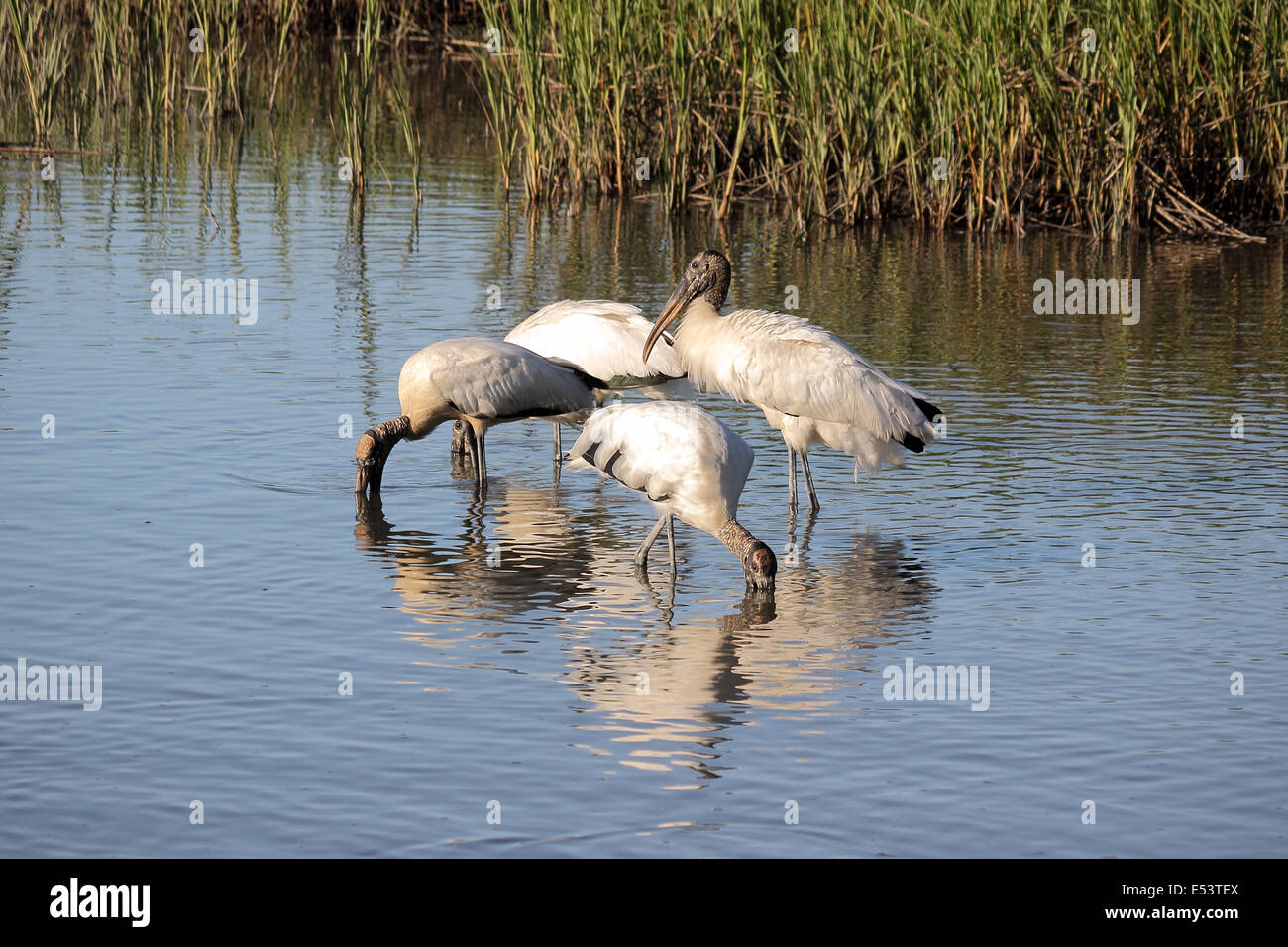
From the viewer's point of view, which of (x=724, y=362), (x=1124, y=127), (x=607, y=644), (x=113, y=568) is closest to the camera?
(x=607, y=644)

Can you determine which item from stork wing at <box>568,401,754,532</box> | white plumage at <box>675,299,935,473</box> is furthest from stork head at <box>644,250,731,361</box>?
stork wing at <box>568,401,754,532</box>

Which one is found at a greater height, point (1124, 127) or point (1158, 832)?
point (1124, 127)

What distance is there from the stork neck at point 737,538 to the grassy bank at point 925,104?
9.04 m

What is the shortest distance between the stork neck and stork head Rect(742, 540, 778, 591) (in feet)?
0.08

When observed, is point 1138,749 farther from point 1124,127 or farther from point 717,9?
point 717,9

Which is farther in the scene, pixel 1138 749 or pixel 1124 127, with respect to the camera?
pixel 1124 127

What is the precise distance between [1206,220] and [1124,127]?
1844 millimetres

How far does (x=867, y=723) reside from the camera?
642 cm

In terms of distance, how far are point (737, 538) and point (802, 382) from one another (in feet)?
5.54

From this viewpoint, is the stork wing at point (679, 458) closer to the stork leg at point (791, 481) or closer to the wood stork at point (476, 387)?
the stork leg at point (791, 481)

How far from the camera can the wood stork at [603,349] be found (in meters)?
10.5
